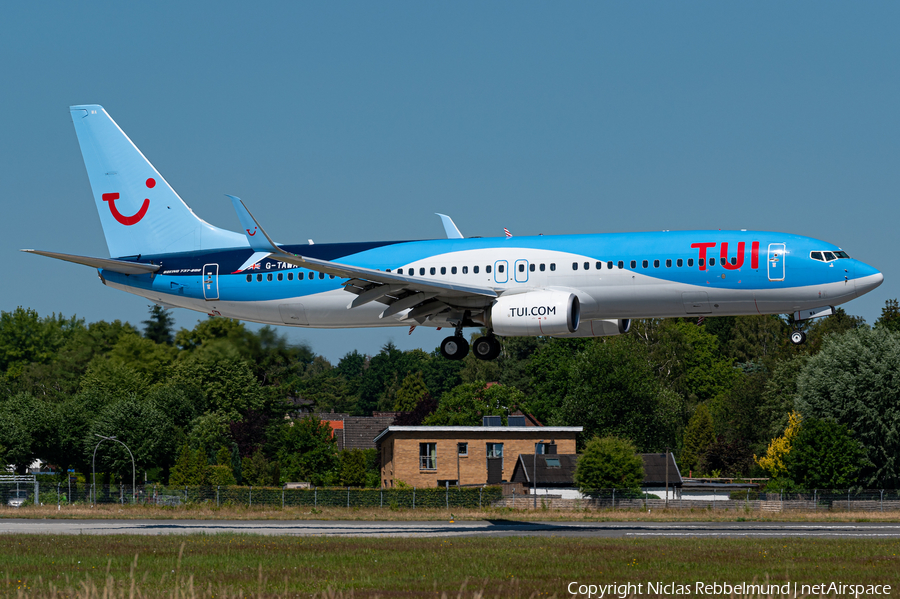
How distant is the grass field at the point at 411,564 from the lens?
28.5m

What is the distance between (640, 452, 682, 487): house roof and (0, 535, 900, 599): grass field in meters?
42.5

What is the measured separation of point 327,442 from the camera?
342ft

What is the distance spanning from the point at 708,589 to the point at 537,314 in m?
15.7

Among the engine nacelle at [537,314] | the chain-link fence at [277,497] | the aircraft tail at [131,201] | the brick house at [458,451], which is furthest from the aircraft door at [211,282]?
the brick house at [458,451]

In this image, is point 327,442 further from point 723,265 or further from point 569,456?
point 723,265

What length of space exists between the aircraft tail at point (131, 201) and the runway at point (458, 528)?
13.5 m

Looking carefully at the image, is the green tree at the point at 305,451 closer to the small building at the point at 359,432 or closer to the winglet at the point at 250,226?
the small building at the point at 359,432

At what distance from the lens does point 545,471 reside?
87.6 metres

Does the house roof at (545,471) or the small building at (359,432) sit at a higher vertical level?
the small building at (359,432)

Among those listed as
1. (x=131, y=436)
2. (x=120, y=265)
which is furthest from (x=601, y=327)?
(x=131, y=436)

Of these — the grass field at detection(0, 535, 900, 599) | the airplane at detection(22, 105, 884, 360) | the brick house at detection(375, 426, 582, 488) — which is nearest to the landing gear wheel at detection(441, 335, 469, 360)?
the airplane at detection(22, 105, 884, 360)

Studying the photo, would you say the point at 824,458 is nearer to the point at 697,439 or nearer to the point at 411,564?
the point at 411,564

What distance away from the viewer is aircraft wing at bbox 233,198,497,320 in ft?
137

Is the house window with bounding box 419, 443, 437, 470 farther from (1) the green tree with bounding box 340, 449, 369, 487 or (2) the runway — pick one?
(2) the runway
